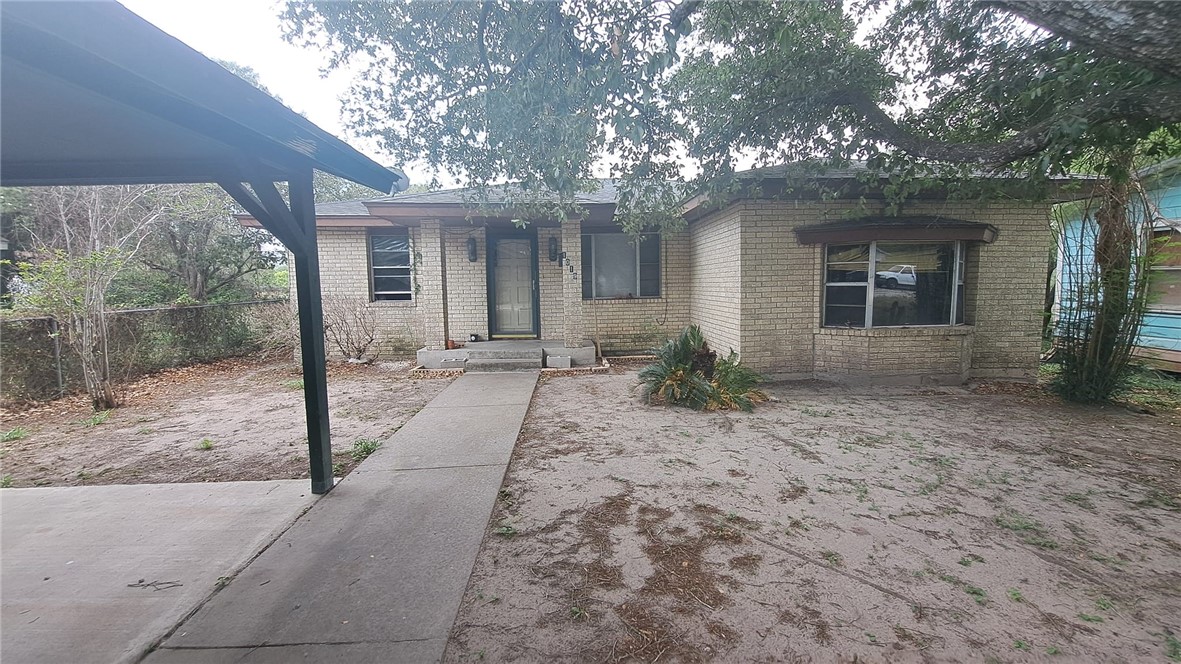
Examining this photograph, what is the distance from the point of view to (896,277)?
7.60 m

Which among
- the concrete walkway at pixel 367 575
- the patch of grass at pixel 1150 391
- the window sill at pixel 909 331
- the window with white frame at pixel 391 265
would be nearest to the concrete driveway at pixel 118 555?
the concrete walkway at pixel 367 575

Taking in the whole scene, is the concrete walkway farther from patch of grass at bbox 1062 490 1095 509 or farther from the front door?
the front door

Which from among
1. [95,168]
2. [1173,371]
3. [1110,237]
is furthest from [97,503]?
[1173,371]

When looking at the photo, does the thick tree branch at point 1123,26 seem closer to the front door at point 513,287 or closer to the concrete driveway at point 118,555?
the concrete driveway at point 118,555

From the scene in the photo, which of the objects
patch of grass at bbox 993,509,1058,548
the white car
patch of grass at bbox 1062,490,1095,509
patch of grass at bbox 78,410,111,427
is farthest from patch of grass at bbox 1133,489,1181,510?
patch of grass at bbox 78,410,111,427

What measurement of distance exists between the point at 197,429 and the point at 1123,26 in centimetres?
836

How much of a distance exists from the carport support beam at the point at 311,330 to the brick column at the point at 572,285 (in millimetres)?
5906

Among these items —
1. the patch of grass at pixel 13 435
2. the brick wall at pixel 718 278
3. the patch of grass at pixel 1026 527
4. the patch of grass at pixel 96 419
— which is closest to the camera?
the patch of grass at pixel 1026 527

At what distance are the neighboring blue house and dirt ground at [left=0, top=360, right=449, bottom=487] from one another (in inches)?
364

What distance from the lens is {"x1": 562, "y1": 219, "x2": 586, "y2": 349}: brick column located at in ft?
31.2

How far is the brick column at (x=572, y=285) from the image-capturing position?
9.52 meters

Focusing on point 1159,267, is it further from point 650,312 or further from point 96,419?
point 96,419

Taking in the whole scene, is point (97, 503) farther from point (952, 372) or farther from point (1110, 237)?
point (1110, 237)

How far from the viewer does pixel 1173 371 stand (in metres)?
8.63
